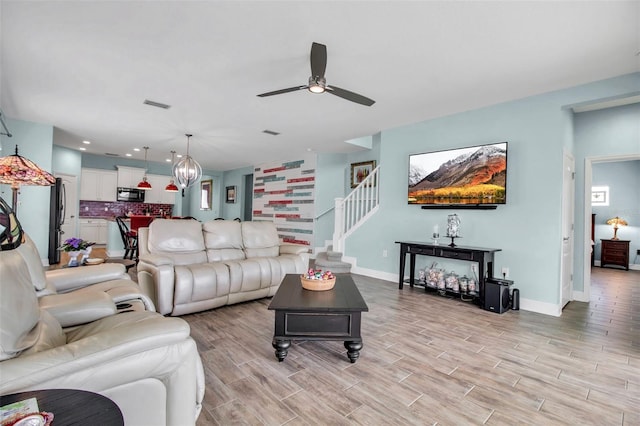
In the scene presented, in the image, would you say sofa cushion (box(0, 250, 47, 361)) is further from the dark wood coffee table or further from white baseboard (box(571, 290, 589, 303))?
white baseboard (box(571, 290, 589, 303))

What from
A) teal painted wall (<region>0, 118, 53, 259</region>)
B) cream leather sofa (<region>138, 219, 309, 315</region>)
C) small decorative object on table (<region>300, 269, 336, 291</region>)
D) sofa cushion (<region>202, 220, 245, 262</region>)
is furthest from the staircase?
teal painted wall (<region>0, 118, 53, 259</region>)

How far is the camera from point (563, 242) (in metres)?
3.73

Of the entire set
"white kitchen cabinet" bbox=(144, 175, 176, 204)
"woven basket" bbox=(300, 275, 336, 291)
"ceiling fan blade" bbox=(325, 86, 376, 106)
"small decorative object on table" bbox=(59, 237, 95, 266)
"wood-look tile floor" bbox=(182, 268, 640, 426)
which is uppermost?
"ceiling fan blade" bbox=(325, 86, 376, 106)

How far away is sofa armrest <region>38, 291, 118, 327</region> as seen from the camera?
172cm

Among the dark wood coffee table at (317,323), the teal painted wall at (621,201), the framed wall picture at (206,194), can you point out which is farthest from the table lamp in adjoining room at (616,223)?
the framed wall picture at (206,194)

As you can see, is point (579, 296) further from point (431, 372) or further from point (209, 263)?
point (209, 263)

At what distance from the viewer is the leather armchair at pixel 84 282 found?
1899 millimetres

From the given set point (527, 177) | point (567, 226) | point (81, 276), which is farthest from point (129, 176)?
point (567, 226)

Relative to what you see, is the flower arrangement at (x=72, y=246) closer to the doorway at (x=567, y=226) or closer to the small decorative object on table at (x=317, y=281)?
the small decorative object on table at (x=317, y=281)

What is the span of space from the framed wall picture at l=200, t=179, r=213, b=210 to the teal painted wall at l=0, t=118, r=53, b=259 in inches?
245

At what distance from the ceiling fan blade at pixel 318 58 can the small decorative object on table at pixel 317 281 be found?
5.79ft

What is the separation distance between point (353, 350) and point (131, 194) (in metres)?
9.23

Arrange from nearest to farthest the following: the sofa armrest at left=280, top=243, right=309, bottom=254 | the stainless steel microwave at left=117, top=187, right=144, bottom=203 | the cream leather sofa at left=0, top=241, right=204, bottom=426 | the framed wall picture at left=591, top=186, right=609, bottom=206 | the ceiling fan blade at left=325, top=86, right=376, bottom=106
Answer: the cream leather sofa at left=0, top=241, right=204, bottom=426, the ceiling fan blade at left=325, top=86, right=376, bottom=106, the sofa armrest at left=280, top=243, right=309, bottom=254, the framed wall picture at left=591, top=186, right=609, bottom=206, the stainless steel microwave at left=117, top=187, right=144, bottom=203

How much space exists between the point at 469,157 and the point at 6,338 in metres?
4.72
